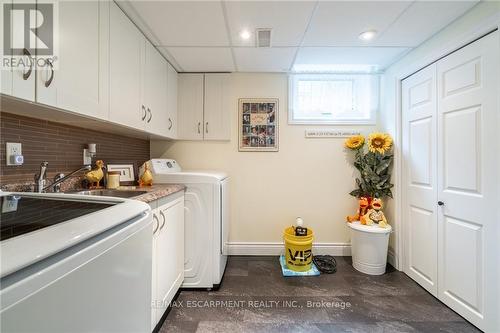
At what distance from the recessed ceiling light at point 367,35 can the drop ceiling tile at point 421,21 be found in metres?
0.08

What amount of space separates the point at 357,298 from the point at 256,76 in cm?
249

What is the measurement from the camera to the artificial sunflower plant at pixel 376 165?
230 cm

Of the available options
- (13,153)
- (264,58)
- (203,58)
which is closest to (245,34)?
(264,58)

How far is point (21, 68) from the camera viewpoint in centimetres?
84

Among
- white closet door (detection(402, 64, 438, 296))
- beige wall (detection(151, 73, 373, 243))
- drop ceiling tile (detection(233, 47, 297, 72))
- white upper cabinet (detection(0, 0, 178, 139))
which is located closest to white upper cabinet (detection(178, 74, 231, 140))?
beige wall (detection(151, 73, 373, 243))

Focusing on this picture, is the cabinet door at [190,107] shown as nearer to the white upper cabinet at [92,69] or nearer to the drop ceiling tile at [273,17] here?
the white upper cabinet at [92,69]

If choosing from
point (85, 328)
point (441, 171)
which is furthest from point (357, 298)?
point (85, 328)

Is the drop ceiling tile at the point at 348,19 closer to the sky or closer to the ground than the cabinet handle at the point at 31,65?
closer to the sky

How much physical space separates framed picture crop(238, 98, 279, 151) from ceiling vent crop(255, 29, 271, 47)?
726mm

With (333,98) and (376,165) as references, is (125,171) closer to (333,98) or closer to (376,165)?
(333,98)

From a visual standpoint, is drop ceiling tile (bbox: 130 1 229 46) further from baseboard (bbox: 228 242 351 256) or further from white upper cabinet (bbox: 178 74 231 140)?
baseboard (bbox: 228 242 351 256)

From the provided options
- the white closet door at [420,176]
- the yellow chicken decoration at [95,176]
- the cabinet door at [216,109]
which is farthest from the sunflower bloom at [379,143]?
the yellow chicken decoration at [95,176]

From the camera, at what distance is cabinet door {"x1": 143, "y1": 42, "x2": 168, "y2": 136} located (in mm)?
1790

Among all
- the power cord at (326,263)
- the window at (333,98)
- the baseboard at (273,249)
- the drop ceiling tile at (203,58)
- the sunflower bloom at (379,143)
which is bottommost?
the power cord at (326,263)
